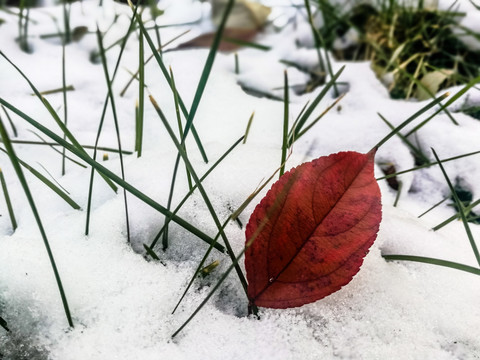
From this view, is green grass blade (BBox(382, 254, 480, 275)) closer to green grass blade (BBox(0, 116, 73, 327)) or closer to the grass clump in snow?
green grass blade (BBox(0, 116, 73, 327))

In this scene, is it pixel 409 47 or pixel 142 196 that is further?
pixel 409 47

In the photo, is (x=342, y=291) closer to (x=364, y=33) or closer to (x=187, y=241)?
(x=187, y=241)

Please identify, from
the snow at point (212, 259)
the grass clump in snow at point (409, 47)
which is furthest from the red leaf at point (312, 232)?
the grass clump in snow at point (409, 47)

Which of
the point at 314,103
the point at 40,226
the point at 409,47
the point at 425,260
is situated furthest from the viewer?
the point at 409,47

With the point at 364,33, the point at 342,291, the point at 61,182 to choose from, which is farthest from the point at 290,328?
the point at 364,33

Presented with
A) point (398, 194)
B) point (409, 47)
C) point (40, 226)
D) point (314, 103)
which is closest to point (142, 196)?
point (40, 226)

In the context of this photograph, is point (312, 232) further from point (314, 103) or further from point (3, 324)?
point (3, 324)

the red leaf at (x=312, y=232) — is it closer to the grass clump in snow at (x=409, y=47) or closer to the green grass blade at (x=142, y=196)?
the green grass blade at (x=142, y=196)

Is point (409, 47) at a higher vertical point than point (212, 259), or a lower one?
higher
